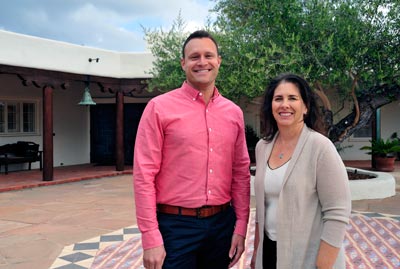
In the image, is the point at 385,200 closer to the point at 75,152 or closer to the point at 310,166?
the point at 310,166

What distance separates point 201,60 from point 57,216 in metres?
5.71

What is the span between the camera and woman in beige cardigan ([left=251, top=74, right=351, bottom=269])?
6.75 feet

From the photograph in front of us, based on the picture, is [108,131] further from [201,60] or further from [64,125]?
[201,60]

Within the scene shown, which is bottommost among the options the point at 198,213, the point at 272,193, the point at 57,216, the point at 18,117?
the point at 57,216

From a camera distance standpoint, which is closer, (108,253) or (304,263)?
(304,263)

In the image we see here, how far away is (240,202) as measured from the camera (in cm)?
254

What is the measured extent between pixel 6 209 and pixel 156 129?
656 cm

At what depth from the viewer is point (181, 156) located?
2.33 m

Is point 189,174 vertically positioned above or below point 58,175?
above

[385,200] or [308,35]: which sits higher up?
[308,35]

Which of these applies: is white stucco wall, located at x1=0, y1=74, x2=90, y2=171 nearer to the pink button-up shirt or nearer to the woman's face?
the pink button-up shirt

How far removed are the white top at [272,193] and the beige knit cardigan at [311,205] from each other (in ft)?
0.19

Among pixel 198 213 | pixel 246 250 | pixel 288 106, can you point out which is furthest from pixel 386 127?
→ pixel 198 213

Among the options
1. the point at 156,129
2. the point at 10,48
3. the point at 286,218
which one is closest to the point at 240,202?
the point at 286,218
